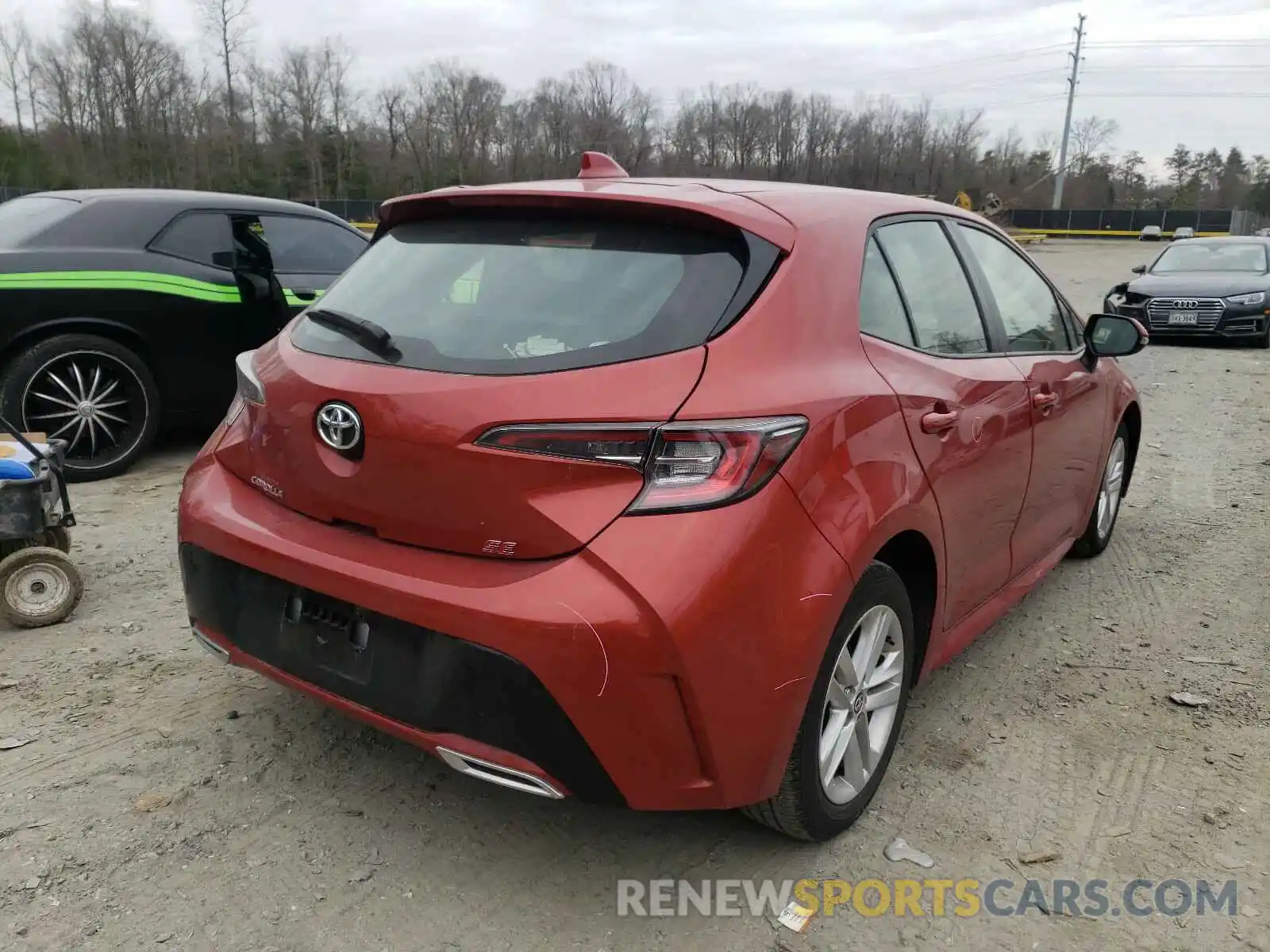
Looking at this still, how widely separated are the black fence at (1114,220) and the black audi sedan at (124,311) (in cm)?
7141

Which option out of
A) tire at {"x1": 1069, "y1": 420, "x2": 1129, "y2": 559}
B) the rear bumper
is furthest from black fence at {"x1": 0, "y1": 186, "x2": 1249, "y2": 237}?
the rear bumper

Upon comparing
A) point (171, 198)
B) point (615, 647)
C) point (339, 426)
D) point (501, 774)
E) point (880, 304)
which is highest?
point (171, 198)

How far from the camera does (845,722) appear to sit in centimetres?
253

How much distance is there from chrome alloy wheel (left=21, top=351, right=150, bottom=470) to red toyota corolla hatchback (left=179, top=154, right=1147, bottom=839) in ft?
10.8

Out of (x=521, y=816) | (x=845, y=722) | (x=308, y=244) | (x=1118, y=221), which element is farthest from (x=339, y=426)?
(x=1118, y=221)

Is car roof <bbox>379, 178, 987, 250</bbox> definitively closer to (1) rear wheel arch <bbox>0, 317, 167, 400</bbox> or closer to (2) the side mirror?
(2) the side mirror

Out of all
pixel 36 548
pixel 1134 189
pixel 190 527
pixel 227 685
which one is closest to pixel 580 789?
pixel 190 527

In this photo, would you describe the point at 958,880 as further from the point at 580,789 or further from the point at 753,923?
the point at 580,789

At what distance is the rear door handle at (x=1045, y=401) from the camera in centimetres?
335

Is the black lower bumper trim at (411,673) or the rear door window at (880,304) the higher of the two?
the rear door window at (880,304)

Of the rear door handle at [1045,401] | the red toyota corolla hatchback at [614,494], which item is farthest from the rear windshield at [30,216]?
the rear door handle at [1045,401]

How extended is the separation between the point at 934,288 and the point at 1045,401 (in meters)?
0.70

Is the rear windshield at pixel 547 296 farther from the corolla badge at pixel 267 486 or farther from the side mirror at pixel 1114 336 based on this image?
the side mirror at pixel 1114 336

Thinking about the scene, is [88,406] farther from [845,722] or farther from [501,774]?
[845,722]
